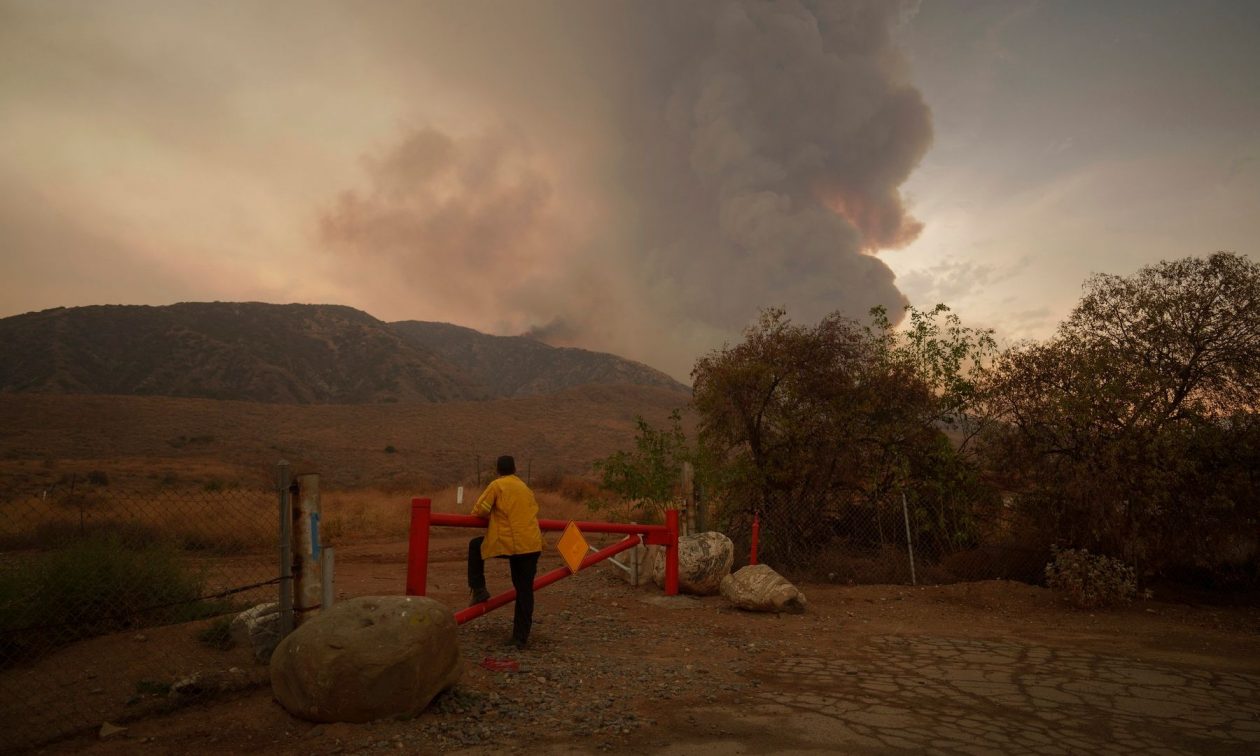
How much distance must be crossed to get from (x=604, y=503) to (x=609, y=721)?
811 cm

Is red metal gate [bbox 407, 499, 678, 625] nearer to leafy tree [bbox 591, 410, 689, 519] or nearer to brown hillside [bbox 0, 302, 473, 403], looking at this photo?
leafy tree [bbox 591, 410, 689, 519]

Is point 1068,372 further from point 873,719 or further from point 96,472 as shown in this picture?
point 96,472

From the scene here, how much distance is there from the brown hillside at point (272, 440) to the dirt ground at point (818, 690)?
2188 centimetres

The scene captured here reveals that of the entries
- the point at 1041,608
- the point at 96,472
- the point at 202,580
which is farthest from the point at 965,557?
the point at 96,472

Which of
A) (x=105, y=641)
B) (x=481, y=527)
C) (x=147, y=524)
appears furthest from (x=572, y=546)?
(x=147, y=524)

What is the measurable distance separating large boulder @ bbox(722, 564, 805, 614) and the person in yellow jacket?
11.8ft

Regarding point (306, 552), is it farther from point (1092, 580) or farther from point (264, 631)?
point (1092, 580)

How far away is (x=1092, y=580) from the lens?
911 cm

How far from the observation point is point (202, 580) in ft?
26.4

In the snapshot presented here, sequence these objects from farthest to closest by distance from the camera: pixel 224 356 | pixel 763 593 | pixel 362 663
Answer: pixel 224 356
pixel 763 593
pixel 362 663

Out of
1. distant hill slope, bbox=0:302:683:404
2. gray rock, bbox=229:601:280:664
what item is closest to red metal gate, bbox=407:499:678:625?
gray rock, bbox=229:601:280:664

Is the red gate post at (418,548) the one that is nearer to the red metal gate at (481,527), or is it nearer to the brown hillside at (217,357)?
the red metal gate at (481,527)

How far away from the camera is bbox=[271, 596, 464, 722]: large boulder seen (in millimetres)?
4371

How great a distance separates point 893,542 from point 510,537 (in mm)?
8060
